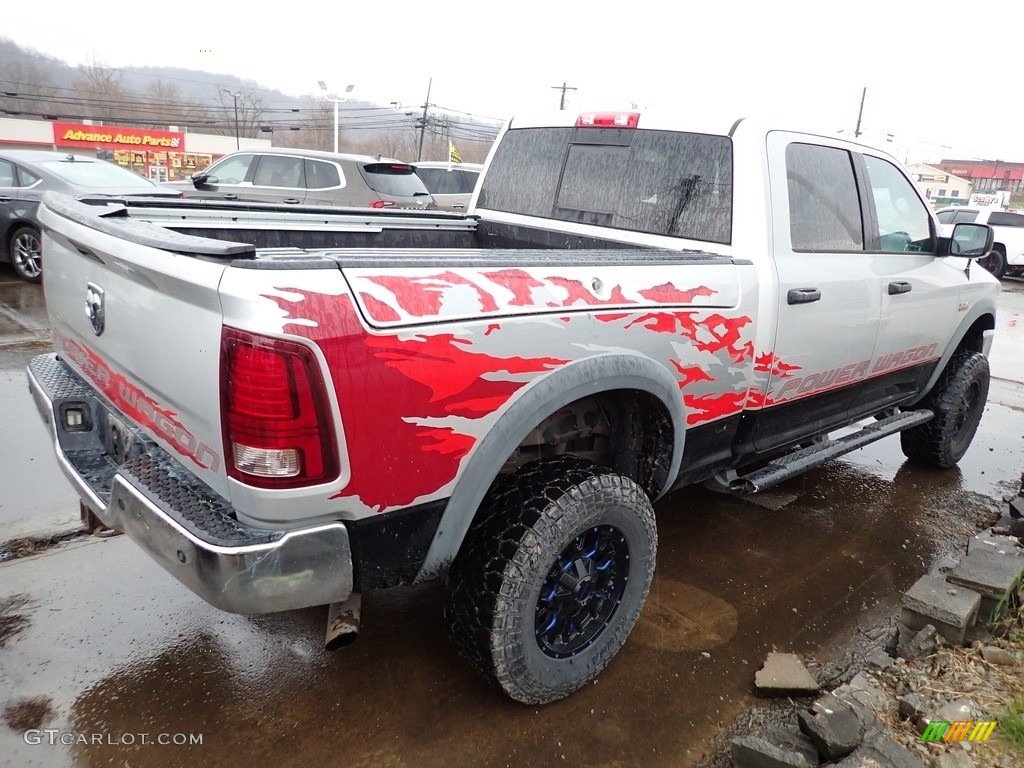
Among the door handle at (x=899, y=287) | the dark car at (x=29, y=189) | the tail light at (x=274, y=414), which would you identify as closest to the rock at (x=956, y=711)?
the door handle at (x=899, y=287)

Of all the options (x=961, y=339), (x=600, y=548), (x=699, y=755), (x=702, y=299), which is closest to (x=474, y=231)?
(x=702, y=299)

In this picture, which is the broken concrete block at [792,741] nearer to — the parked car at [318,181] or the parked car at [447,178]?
the parked car at [318,181]

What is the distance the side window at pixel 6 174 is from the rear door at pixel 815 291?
9.00m

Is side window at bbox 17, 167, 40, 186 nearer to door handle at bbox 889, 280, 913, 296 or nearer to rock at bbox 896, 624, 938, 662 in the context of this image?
door handle at bbox 889, 280, 913, 296

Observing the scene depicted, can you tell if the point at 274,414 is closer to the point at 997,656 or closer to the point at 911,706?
the point at 911,706

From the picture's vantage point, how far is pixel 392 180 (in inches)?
424

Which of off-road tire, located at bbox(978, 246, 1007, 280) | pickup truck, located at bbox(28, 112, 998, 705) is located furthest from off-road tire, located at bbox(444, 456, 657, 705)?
off-road tire, located at bbox(978, 246, 1007, 280)

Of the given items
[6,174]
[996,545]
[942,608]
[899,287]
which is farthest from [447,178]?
[942,608]

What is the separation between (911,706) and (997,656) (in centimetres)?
65

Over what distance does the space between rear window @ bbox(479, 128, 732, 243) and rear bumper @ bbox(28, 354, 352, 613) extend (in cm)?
211

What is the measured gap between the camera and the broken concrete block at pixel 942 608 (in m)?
2.84

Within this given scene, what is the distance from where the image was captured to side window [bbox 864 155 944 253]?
3.78m

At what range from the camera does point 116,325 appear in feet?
7.13

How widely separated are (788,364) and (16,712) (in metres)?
3.13
